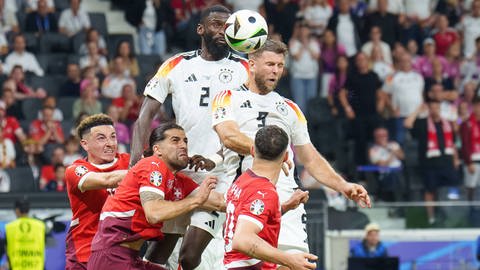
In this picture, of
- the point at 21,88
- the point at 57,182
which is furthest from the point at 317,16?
the point at 57,182

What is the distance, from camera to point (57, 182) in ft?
62.0

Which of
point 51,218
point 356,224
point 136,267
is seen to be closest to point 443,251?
point 356,224

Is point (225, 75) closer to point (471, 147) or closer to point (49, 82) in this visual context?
point (49, 82)

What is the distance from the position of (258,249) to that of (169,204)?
58.5 inches

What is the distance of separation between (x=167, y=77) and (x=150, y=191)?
184cm

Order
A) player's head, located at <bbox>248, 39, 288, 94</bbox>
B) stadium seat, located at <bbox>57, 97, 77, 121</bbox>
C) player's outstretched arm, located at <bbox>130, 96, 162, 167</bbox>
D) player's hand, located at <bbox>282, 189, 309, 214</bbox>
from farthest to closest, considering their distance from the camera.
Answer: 1. stadium seat, located at <bbox>57, 97, 77, 121</bbox>
2. player's outstretched arm, located at <bbox>130, 96, 162, 167</bbox>
3. player's head, located at <bbox>248, 39, 288, 94</bbox>
4. player's hand, located at <bbox>282, 189, 309, 214</bbox>

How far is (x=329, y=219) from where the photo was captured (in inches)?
711

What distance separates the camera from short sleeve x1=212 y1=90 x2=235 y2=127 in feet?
35.6

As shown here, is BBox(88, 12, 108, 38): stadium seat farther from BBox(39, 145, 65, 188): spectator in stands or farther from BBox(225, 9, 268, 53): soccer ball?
BBox(225, 9, 268, 53): soccer ball

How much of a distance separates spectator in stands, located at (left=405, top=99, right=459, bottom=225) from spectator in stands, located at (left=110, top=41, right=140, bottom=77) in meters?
4.62

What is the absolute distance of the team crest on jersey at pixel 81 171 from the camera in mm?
11391

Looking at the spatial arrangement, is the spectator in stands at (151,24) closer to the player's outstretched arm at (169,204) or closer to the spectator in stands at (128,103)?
the spectator in stands at (128,103)

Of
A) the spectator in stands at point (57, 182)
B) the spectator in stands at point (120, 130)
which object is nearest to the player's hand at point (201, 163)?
the spectator in stands at point (57, 182)

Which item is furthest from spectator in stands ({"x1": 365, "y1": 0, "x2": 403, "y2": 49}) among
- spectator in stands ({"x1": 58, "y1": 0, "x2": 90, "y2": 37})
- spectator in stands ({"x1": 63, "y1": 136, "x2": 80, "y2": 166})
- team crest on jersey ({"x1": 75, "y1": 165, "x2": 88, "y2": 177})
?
team crest on jersey ({"x1": 75, "y1": 165, "x2": 88, "y2": 177})
